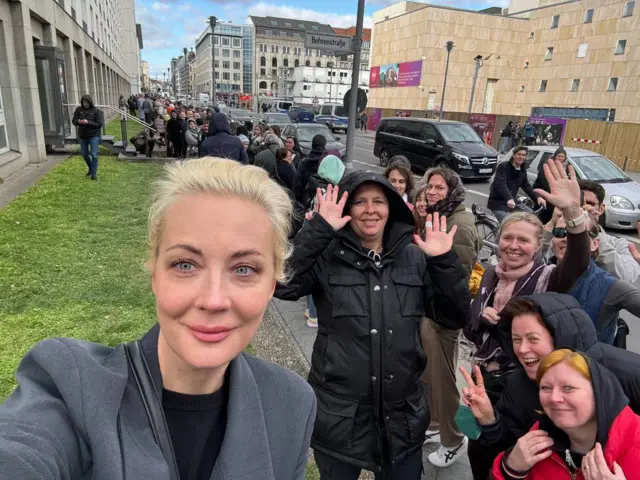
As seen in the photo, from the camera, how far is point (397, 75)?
50.1m

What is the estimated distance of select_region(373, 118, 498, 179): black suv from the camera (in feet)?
50.4

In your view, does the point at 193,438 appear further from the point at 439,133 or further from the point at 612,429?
the point at 439,133

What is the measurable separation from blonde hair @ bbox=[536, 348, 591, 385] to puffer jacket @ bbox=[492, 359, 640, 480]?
2cm

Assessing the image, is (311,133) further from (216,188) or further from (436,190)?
(216,188)

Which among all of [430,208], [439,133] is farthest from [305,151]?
[430,208]

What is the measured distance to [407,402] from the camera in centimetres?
214

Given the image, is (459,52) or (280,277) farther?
(459,52)

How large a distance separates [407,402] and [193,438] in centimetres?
133

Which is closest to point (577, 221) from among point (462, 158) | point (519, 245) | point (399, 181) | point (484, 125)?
point (519, 245)

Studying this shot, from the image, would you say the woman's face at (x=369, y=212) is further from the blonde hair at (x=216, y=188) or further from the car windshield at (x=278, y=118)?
the car windshield at (x=278, y=118)

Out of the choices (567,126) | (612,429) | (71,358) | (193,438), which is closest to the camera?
(71,358)

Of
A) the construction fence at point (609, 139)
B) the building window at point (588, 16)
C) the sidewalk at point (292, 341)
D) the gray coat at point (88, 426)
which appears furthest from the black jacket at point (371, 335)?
the building window at point (588, 16)

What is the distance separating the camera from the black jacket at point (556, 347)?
74.0 inches

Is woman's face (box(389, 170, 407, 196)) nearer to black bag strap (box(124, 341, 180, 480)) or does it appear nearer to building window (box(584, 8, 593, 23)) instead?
black bag strap (box(124, 341, 180, 480))
